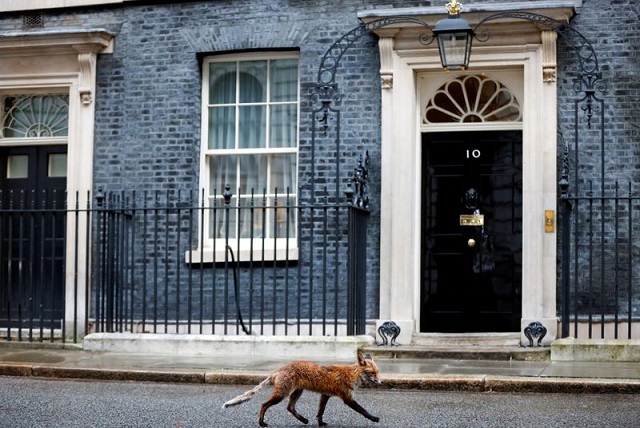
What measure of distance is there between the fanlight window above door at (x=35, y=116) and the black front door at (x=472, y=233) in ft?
16.0

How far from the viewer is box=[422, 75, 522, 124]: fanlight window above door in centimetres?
1333

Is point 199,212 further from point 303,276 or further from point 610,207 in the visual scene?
point 610,207

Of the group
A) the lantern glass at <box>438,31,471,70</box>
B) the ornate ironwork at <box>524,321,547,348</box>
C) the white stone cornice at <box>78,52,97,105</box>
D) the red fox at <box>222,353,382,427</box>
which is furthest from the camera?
the white stone cornice at <box>78,52,97,105</box>

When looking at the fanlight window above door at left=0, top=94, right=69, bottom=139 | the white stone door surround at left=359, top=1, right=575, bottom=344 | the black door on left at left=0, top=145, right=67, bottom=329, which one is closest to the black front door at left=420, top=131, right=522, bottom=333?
the white stone door surround at left=359, top=1, right=575, bottom=344

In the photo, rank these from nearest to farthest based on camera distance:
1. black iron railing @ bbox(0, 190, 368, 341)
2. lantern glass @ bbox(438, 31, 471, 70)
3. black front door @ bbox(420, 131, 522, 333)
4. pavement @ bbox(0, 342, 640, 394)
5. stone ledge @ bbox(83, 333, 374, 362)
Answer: pavement @ bbox(0, 342, 640, 394), stone ledge @ bbox(83, 333, 374, 362), lantern glass @ bbox(438, 31, 471, 70), black iron railing @ bbox(0, 190, 368, 341), black front door @ bbox(420, 131, 522, 333)

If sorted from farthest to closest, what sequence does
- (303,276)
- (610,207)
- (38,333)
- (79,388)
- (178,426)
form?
1. (38,333)
2. (303,276)
3. (610,207)
4. (79,388)
5. (178,426)

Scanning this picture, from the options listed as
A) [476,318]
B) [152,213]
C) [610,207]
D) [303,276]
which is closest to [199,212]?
[152,213]

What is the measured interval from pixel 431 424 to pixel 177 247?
19.0 ft

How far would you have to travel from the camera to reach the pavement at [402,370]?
32.5 feet

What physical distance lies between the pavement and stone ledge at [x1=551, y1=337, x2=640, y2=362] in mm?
107

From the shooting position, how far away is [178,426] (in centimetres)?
809

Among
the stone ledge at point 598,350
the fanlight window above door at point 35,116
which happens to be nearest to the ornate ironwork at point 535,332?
the stone ledge at point 598,350

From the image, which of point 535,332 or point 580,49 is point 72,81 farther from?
point 535,332

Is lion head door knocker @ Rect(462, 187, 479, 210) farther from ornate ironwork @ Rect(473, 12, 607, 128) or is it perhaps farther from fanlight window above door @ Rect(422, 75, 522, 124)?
ornate ironwork @ Rect(473, 12, 607, 128)
